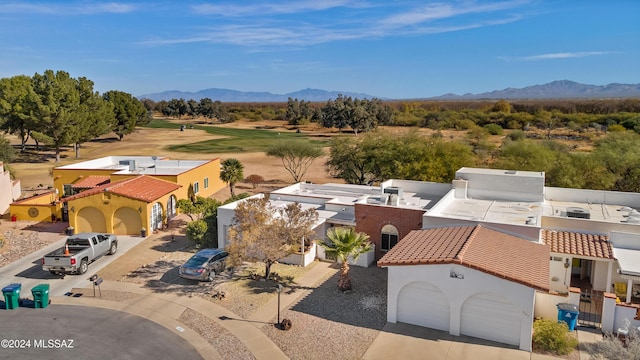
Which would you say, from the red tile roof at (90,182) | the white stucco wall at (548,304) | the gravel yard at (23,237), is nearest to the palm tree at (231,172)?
the red tile roof at (90,182)

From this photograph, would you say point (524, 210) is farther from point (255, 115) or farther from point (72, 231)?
point (255, 115)

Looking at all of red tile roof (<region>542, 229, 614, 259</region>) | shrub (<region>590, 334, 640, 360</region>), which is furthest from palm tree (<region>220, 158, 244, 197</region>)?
shrub (<region>590, 334, 640, 360</region>)

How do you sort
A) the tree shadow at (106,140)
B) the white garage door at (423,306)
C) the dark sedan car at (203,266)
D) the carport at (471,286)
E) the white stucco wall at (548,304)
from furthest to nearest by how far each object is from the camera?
the tree shadow at (106,140), the dark sedan car at (203,266), the white stucco wall at (548,304), the white garage door at (423,306), the carport at (471,286)

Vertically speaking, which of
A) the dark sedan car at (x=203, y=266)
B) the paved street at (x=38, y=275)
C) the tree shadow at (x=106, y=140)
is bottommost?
the paved street at (x=38, y=275)

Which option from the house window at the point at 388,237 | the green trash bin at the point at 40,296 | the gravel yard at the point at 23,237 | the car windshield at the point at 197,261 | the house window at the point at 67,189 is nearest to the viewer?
the green trash bin at the point at 40,296

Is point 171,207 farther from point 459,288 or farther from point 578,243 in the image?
point 578,243

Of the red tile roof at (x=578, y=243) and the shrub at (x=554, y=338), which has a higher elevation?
the red tile roof at (x=578, y=243)

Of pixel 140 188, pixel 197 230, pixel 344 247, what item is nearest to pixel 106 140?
pixel 140 188

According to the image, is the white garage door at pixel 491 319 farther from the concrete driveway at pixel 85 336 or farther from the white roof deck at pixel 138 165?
the white roof deck at pixel 138 165
